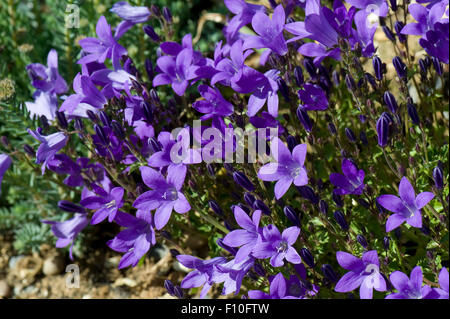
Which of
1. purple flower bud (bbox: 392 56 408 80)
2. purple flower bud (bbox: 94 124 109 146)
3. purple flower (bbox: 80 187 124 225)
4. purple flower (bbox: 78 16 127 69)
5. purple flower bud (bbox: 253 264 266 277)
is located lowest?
purple flower bud (bbox: 253 264 266 277)

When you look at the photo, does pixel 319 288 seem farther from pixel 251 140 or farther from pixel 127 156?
pixel 127 156

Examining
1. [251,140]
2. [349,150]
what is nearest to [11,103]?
[251,140]

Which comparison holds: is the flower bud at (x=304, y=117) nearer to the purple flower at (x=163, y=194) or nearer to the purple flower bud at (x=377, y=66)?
the purple flower bud at (x=377, y=66)

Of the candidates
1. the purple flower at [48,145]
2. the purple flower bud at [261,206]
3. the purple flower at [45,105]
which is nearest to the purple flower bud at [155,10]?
the purple flower at [45,105]

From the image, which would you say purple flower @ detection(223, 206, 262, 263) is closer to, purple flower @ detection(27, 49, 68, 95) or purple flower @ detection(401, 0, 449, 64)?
purple flower @ detection(401, 0, 449, 64)

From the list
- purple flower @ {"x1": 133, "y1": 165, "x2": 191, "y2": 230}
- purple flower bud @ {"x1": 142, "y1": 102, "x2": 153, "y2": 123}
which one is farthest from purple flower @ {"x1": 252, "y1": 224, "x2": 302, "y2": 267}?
purple flower bud @ {"x1": 142, "y1": 102, "x2": 153, "y2": 123}

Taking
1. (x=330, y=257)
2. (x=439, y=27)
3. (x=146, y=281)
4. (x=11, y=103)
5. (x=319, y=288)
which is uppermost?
(x=439, y=27)

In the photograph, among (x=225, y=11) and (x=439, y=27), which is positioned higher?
(x=439, y=27)

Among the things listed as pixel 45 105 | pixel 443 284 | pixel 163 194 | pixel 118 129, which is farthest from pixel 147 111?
pixel 443 284
